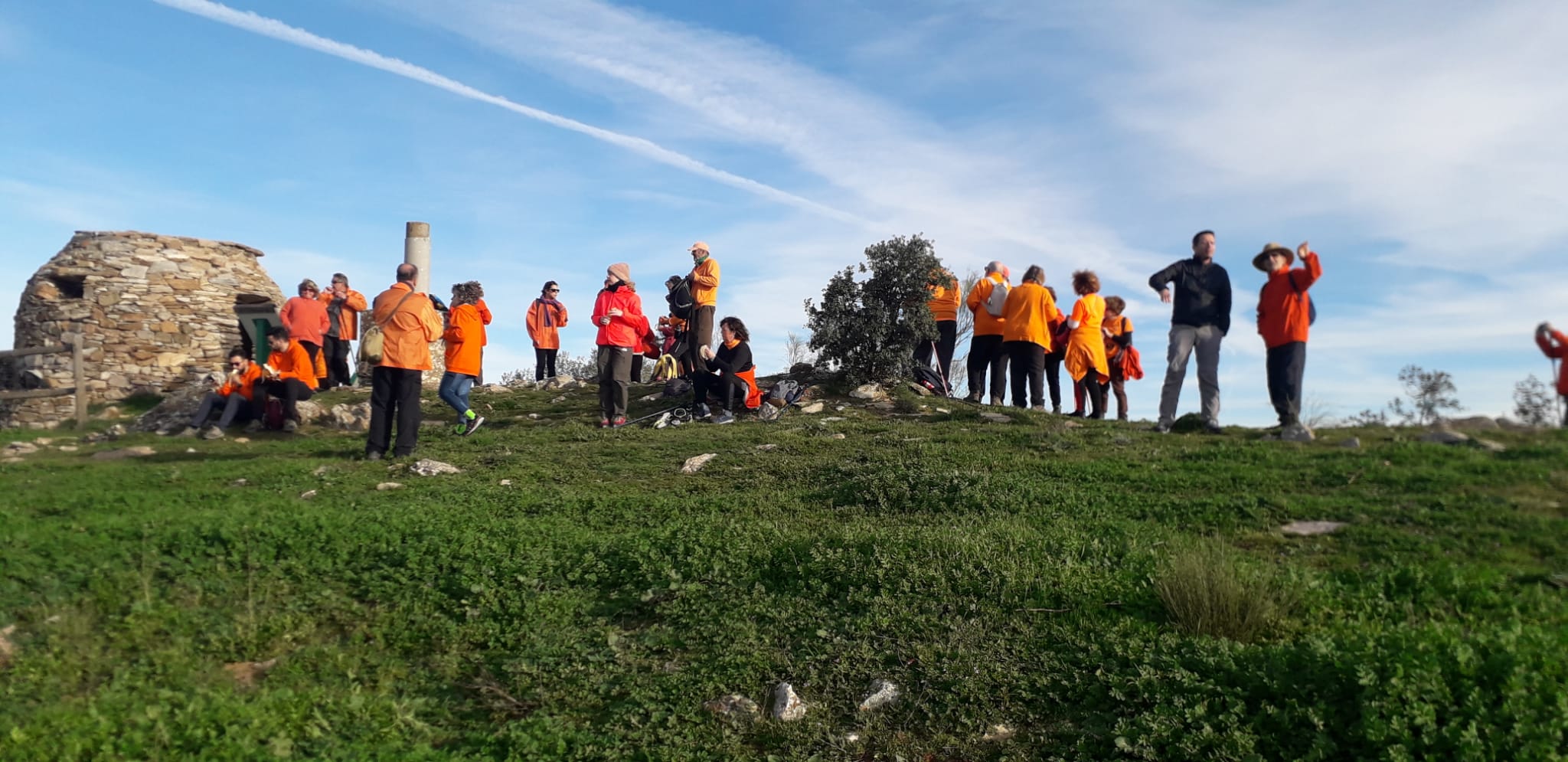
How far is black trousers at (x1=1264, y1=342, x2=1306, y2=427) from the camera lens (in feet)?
28.1

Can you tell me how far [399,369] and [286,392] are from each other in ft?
13.0

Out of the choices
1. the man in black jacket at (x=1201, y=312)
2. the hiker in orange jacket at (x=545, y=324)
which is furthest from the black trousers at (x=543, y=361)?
the man in black jacket at (x=1201, y=312)

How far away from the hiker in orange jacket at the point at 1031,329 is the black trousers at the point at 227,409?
10150 mm

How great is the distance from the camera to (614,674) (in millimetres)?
4898

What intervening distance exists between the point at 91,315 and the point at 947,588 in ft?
66.0

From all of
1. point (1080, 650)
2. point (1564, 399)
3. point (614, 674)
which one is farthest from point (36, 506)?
point (1564, 399)

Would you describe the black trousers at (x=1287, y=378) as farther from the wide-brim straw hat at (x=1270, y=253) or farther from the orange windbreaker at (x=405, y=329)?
the orange windbreaker at (x=405, y=329)

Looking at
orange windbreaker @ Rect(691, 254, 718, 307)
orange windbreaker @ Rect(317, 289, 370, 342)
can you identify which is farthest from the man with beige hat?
orange windbreaker @ Rect(317, 289, 370, 342)

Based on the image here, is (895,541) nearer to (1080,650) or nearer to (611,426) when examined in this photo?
(1080,650)

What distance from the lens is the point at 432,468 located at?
30.6 feet

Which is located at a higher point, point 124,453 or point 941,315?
point 941,315

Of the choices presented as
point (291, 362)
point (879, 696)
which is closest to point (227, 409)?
point (291, 362)

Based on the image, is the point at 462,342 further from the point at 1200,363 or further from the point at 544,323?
the point at 1200,363

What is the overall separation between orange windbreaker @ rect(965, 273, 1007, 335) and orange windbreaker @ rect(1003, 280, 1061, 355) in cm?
56
